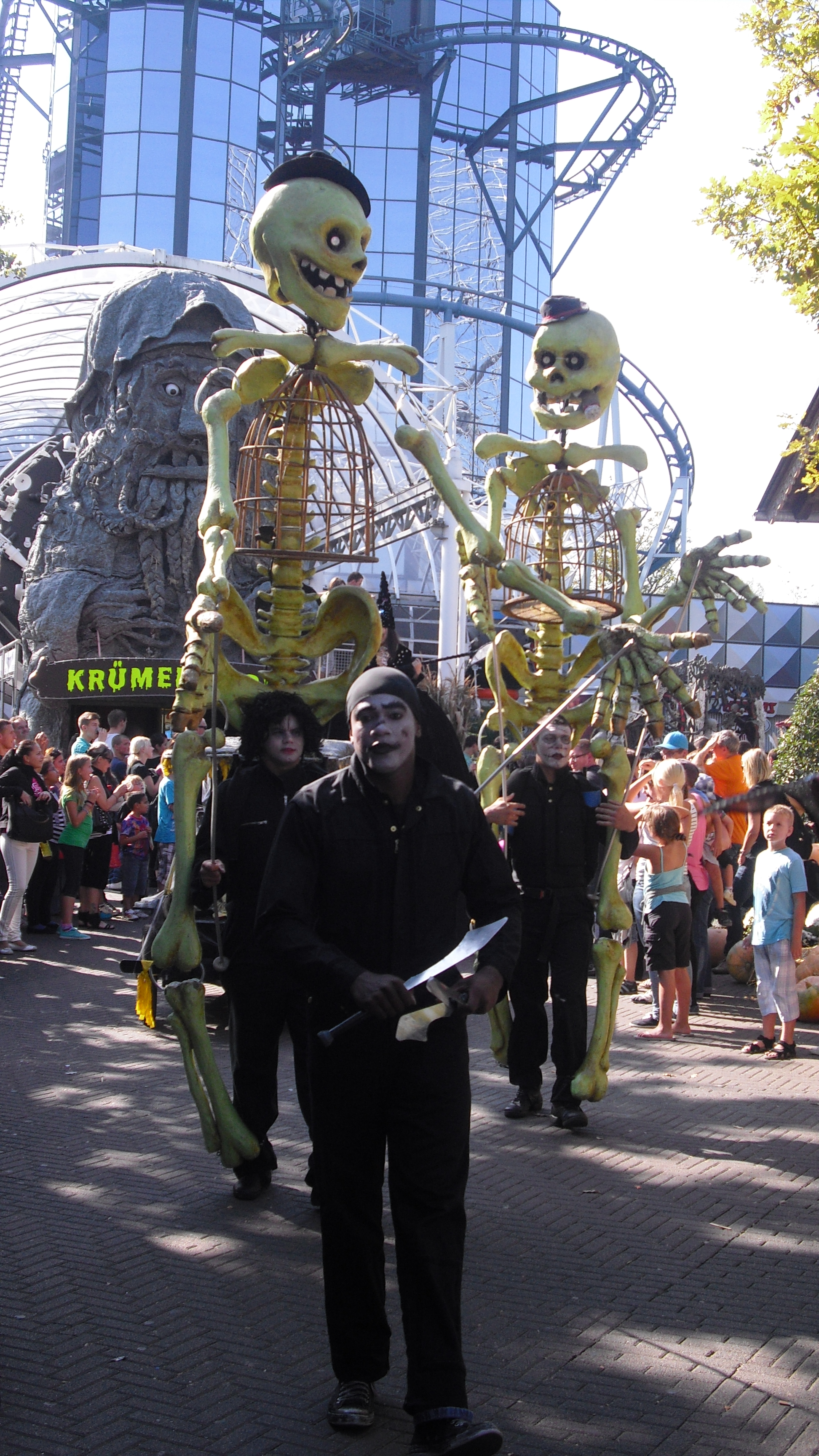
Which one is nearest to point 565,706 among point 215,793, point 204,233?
point 215,793

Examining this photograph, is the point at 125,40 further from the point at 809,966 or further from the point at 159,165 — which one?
the point at 809,966

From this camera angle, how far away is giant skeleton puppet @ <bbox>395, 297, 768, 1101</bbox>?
6375mm

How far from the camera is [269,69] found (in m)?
42.6

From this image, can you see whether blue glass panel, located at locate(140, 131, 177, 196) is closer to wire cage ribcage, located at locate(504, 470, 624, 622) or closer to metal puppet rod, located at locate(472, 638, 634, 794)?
wire cage ribcage, located at locate(504, 470, 624, 622)

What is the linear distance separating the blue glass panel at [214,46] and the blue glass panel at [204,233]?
3931 millimetres

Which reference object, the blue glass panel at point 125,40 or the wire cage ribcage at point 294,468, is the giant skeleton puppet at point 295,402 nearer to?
the wire cage ribcage at point 294,468

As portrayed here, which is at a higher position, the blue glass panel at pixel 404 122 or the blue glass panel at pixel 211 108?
the blue glass panel at pixel 404 122

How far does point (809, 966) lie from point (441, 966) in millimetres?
7164

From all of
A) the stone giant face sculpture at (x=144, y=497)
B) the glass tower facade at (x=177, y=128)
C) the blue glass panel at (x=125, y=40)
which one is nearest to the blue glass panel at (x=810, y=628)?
the stone giant face sculpture at (x=144, y=497)

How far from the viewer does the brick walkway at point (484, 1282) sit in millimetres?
3566

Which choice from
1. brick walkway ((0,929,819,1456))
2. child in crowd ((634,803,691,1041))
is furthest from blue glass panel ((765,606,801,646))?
brick walkway ((0,929,819,1456))

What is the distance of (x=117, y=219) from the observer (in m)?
39.4

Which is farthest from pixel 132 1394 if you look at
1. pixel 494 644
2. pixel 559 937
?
pixel 494 644

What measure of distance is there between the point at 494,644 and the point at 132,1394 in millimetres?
4093
